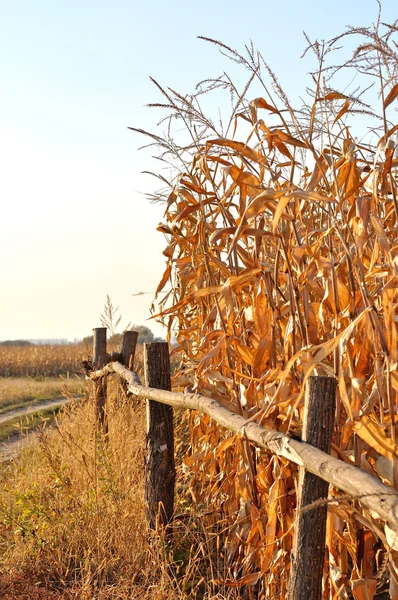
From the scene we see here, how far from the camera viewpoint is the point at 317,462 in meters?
2.22

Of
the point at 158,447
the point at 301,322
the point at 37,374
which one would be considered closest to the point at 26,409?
the point at 37,374

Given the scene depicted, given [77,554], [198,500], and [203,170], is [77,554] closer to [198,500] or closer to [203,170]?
[198,500]

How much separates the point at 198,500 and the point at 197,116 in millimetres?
2177

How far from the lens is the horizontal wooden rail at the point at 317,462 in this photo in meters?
1.89

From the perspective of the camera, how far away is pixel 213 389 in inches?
137

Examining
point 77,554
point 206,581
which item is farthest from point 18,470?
point 206,581

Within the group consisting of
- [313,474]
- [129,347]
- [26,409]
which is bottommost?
[26,409]

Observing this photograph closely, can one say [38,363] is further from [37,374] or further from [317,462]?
[317,462]

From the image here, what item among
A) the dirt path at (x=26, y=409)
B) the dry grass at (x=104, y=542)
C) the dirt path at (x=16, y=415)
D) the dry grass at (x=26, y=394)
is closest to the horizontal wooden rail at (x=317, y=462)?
the dry grass at (x=104, y=542)

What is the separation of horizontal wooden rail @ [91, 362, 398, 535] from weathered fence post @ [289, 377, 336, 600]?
7 cm

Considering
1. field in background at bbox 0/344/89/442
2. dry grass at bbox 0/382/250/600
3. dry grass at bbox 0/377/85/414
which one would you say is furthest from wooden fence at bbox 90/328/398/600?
field in background at bbox 0/344/89/442

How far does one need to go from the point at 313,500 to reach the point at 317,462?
21 centimetres

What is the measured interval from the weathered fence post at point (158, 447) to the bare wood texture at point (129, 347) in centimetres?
260

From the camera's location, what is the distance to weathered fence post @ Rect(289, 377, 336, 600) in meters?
2.34
